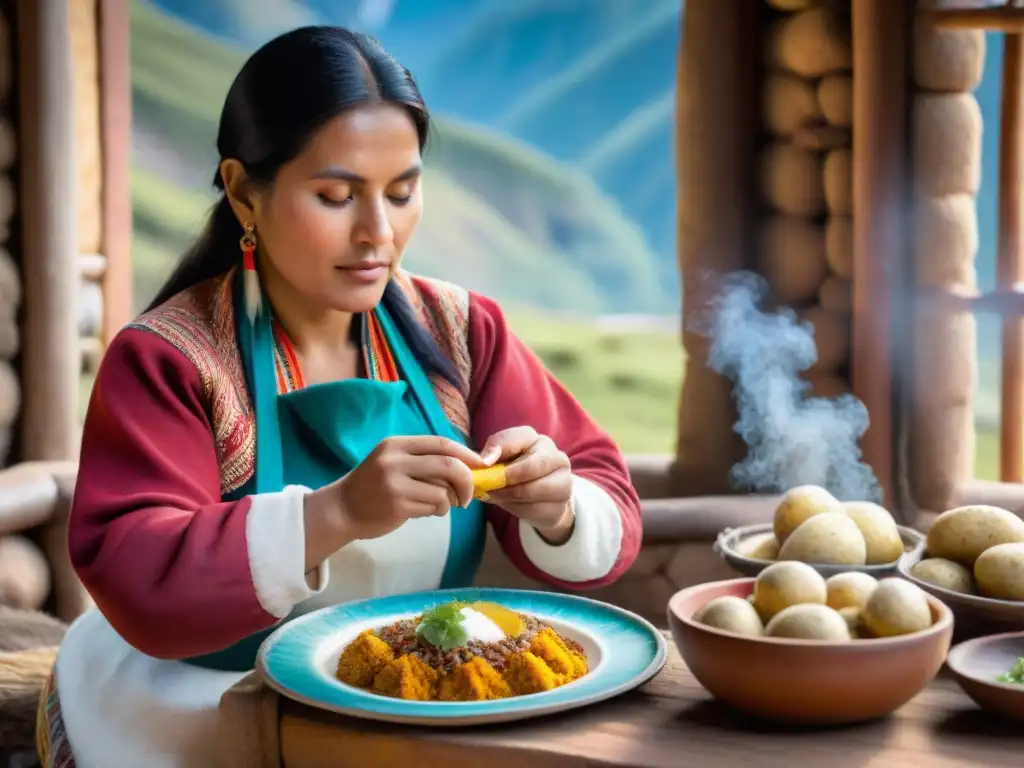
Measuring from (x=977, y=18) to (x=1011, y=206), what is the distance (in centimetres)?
50

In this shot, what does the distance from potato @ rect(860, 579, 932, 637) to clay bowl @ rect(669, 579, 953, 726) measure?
2cm

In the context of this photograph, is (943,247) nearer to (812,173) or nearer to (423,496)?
(812,173)

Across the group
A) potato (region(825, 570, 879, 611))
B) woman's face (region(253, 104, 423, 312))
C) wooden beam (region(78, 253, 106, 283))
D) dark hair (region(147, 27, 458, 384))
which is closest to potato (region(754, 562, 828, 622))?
potato (region(825, 570, 879, 611))

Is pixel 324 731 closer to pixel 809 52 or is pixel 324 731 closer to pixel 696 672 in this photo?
pixel 696 672

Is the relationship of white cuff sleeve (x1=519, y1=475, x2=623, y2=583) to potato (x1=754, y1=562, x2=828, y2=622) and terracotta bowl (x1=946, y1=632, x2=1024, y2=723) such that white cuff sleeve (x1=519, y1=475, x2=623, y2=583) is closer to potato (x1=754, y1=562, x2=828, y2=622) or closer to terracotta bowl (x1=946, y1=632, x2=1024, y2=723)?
potato (x1=754, y1=562, x2=828, y2=622)

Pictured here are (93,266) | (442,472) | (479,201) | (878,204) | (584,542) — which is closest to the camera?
(442,472)

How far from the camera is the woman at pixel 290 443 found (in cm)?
153

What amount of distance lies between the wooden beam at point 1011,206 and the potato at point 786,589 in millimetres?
2090

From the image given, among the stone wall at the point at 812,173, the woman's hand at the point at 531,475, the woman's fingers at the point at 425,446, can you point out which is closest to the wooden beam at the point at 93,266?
the stone wall at the point at 812,173

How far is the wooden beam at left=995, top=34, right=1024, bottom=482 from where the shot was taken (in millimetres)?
3086

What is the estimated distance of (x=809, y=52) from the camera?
320 centimetres

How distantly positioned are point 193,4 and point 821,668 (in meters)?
12.8

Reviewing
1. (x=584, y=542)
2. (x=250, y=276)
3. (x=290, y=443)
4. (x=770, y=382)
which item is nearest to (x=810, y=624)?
(x=584, y=542)

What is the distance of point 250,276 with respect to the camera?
186cm
